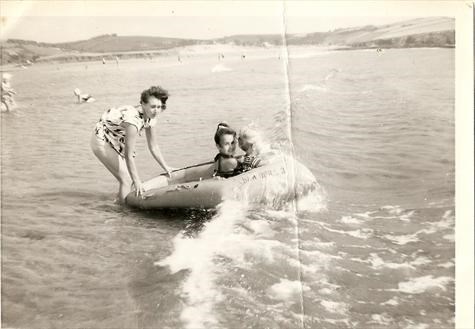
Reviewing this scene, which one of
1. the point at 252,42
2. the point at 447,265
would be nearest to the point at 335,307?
the point at 447,265

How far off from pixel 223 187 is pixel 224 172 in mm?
84

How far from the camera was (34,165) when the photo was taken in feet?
7.64

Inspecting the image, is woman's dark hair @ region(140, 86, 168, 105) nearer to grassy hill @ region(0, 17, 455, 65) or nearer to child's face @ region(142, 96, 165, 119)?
child's face @ region(142, 96, 165, 119)

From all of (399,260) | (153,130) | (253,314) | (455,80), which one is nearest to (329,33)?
(455,80)

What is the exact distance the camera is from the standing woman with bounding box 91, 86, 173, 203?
2.34 metres

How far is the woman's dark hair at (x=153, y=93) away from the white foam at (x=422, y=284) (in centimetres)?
128

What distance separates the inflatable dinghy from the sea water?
4 centimetres

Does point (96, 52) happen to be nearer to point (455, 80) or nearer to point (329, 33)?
point (329, 33)

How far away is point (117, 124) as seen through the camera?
2.35 meters

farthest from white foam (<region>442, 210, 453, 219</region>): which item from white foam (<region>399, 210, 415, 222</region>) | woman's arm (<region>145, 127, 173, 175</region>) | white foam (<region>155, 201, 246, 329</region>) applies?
woman's arm (<region>145, 127, 173, 175</region>)

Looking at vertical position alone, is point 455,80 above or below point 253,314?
above

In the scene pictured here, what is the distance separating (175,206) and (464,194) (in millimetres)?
1283

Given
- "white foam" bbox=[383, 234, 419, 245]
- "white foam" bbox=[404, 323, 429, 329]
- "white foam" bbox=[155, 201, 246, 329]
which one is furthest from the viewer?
"white foam" bbox=[383, 234, 419, 245]

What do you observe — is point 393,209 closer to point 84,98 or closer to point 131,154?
point 131,154
